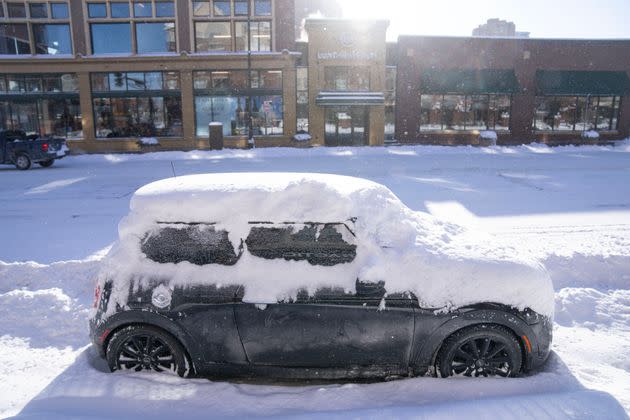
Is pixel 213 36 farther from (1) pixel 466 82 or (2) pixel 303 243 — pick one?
(2) pixel 303 243

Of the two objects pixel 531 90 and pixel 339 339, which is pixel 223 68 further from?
pixel 339 339

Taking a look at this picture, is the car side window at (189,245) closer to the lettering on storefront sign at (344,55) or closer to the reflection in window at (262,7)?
the lettering on storefront sign at (344,55)

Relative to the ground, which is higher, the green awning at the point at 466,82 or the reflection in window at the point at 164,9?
the reflection in window at the point at 164,9

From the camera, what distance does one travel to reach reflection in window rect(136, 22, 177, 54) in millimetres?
28594

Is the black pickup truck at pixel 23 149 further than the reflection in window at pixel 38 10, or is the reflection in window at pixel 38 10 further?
the reflection in window at pixel 38 10

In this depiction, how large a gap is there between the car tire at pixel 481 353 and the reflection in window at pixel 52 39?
3085 centimetres

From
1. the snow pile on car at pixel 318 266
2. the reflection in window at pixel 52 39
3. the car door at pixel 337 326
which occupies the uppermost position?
the reflection in window at pixel 52 39

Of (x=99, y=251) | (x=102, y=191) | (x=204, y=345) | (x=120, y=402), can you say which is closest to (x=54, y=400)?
(x=120, y=402)

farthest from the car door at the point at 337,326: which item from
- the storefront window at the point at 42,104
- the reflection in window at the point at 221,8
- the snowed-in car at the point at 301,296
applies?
the storefront window at the point at 42,104

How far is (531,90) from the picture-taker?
100ft

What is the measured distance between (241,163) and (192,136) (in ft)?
28.9

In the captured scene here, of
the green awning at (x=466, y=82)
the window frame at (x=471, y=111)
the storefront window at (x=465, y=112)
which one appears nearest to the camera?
the green awning at (x=466, y=82)

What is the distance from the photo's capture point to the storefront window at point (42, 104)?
2862 cm

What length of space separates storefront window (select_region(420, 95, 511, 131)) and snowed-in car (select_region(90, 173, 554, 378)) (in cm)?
2754
